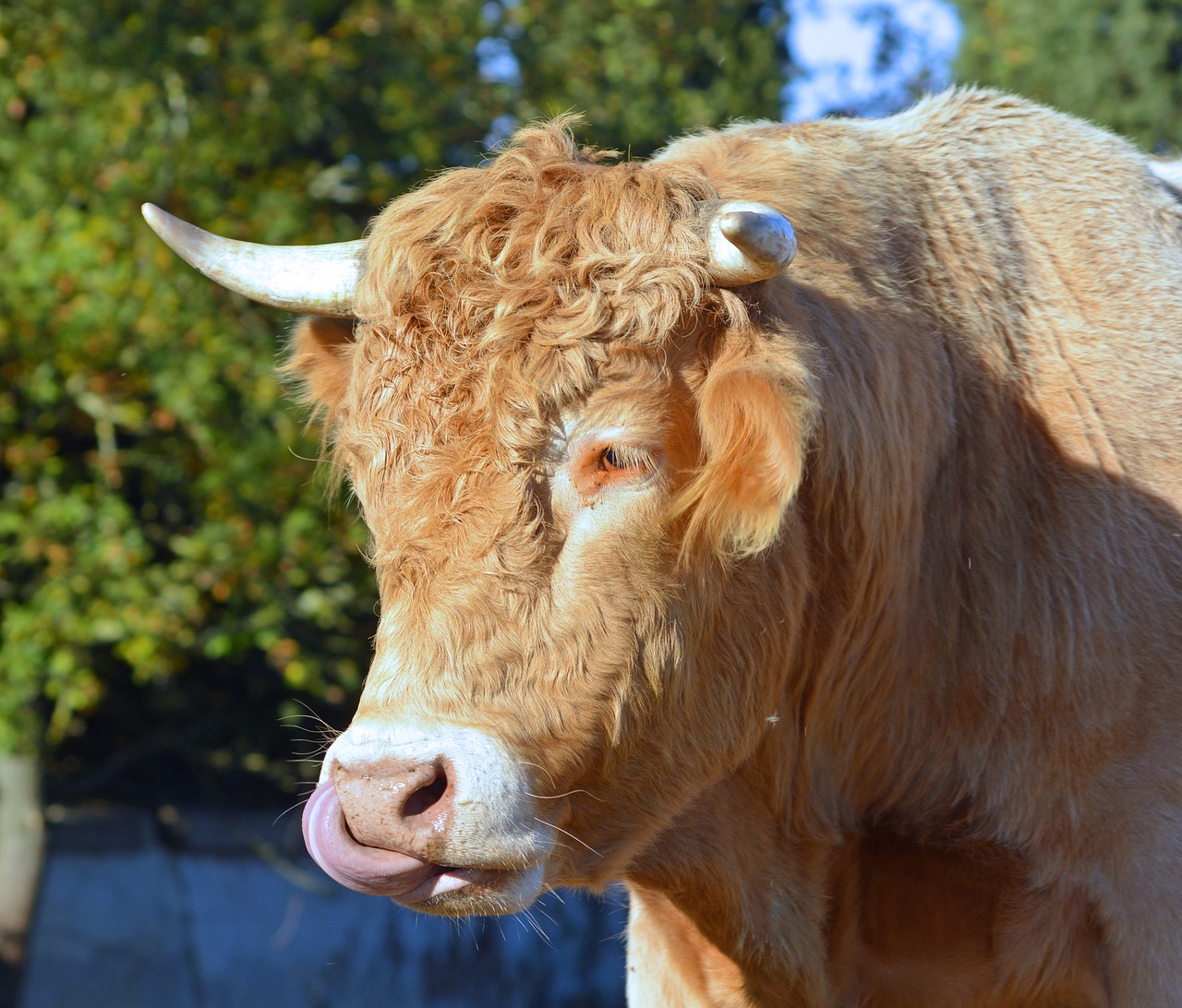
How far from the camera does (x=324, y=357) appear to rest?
3.17 metres

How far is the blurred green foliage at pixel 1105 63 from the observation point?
11898 mm

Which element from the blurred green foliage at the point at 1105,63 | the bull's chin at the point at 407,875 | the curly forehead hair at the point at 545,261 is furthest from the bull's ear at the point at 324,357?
the blurred green foliage at the point at 1105,63

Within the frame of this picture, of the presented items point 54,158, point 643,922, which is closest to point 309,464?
point 54,158

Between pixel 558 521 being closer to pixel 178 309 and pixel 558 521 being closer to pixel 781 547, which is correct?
pixel 781 547

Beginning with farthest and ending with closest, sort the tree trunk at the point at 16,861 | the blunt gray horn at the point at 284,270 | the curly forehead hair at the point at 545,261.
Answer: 1. the tree trunk at the point at 16,861
2. the blunt gray horn at the point at 284,270
3. the curly forehead hair at the point at 545,261

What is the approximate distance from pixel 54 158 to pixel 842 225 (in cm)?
491

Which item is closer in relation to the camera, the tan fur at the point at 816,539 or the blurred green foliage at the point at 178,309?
the tan fur at the point at 816,539

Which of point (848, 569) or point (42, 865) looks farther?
point (42, 865)

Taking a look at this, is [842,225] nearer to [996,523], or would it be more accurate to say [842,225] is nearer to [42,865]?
[996,523]

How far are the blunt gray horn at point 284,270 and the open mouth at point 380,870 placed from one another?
1.08m

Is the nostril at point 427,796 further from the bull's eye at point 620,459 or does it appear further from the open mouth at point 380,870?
the bull's eye at point 620,459

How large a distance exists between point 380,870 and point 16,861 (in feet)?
20.9

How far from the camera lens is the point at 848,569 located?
9.13 feet

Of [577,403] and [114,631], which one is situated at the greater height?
[577,403]
